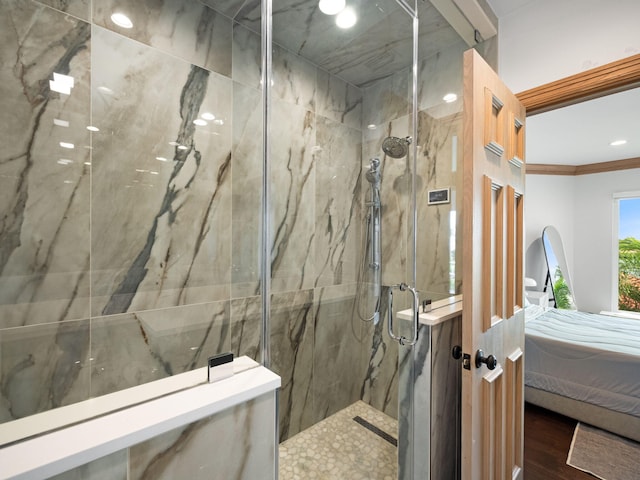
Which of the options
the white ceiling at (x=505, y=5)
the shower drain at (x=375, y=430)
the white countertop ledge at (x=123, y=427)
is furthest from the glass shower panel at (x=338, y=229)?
the white countertop ledge at (x=123, y=427)

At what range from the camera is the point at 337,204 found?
1936 millimetres

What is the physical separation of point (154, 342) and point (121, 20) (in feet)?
5.02

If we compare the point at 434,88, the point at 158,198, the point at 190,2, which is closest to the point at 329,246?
the point at 158,198

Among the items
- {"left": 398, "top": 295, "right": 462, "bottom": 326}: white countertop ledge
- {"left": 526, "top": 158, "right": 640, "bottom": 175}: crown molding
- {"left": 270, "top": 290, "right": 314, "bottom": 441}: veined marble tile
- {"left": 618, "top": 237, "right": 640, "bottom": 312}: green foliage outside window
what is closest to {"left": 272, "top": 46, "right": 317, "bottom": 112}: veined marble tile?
{"left": 270, "top": 290, "right": 314, "bottom": 441}: veined marble tile

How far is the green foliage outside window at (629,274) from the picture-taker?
14.8 ft

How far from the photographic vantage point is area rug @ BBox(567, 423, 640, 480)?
1.77 meters

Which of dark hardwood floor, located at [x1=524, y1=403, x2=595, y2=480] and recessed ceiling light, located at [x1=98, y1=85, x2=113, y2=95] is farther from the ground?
recessed ceiling light, located at [x1=98, y1=85, x2=113, y2=95]

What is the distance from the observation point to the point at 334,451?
1.77 meters

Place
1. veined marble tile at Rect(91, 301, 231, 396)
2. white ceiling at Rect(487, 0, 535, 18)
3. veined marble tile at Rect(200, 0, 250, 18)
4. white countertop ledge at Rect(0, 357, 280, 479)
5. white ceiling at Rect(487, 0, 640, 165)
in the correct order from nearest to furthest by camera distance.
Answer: white countertop ledge at Rect(0, 357, 280, 479) → veined marble tile at Rect(91, 301, 231, 396) → veined marble tile at Rect(200, 0, 250, 18) → white ceiling at Rect(487, 0, 535, 18) → white ceiling at Rect(487, 0, 640, 165)

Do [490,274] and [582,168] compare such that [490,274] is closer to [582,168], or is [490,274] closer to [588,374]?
[588,374]

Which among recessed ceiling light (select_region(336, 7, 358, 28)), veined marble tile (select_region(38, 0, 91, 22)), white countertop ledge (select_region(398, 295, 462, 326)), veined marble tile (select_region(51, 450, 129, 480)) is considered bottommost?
veined marble tile (select_region(51, 450, 129, 480))

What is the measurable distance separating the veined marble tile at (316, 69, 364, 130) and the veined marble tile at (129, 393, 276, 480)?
5.64 feet

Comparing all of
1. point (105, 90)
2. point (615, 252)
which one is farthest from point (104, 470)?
point (615, 252)

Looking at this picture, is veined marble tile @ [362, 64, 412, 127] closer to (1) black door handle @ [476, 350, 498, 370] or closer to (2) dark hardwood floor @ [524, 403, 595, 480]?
(1) black door handle @ [476, 350, 498, 370]
